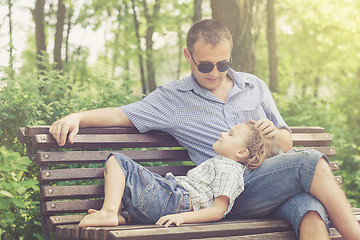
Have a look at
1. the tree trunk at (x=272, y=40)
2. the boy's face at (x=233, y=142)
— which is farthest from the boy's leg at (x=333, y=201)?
the tree trunk at (x=272, y=40)

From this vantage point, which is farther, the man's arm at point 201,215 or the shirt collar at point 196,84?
the shirt collar at point 196,84

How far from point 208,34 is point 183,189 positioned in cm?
123

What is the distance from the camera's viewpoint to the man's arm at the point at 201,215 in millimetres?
2826

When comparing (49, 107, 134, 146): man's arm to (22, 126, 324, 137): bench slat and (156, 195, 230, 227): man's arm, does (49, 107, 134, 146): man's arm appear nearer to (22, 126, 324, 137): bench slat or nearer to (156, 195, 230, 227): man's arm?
(22, 126, 324, 137): bench slat

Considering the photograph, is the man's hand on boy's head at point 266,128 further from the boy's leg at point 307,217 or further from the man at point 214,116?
the boy's leg at point 307,217

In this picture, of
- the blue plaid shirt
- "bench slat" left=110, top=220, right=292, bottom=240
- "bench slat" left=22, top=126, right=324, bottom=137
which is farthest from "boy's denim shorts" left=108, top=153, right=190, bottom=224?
the blue plaid shirt

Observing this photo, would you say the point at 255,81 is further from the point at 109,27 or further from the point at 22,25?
the point at 109,27

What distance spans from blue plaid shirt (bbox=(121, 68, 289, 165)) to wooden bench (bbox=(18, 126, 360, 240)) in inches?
5.3

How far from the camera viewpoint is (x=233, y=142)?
3.37m

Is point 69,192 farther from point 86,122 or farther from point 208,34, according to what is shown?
point 208,34

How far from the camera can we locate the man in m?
3.13

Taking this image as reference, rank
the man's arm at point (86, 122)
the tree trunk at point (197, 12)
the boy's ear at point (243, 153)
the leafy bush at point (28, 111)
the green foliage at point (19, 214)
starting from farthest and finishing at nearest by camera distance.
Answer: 1. the tree trunk at point (197, 12)
2. the leafy bush at point (28, 111)
3. the green foliage at point (19, 214)
4. the man's arm at point (86, 122)
5. the boy's ear at point (243, 153)

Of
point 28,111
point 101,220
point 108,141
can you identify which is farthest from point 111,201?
point 28,111

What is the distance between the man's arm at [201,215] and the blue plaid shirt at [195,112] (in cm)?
81
